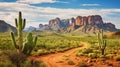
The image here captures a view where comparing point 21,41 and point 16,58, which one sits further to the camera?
point 21,41

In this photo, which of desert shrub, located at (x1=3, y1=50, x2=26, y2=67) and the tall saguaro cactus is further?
the tall saguaro cactus

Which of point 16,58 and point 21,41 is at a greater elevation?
point 21,41

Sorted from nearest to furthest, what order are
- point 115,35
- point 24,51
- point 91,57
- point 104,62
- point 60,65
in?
point 24,51, point 60,65, point 104,62, point 91,57, point 115,35

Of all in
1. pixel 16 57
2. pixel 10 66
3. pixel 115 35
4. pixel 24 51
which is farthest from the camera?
pixel 115 35

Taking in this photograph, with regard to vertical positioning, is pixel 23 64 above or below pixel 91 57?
above

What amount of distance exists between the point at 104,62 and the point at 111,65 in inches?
54.5

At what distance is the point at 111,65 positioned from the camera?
24938 mm

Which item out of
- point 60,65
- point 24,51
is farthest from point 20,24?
point 60,65

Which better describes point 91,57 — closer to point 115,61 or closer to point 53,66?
point 115,61

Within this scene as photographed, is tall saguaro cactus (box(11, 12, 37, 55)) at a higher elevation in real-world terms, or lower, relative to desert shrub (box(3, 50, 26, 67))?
higher

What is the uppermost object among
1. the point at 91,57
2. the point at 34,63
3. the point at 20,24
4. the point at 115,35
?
the point at 20,24

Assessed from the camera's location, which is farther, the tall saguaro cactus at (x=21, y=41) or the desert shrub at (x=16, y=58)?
the tall saguaro cactus at (x=21, y=41)

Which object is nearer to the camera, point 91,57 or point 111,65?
point 111,65

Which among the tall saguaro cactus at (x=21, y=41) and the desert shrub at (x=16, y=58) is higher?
the tall saguaro cactus at (x=21, y=41)
